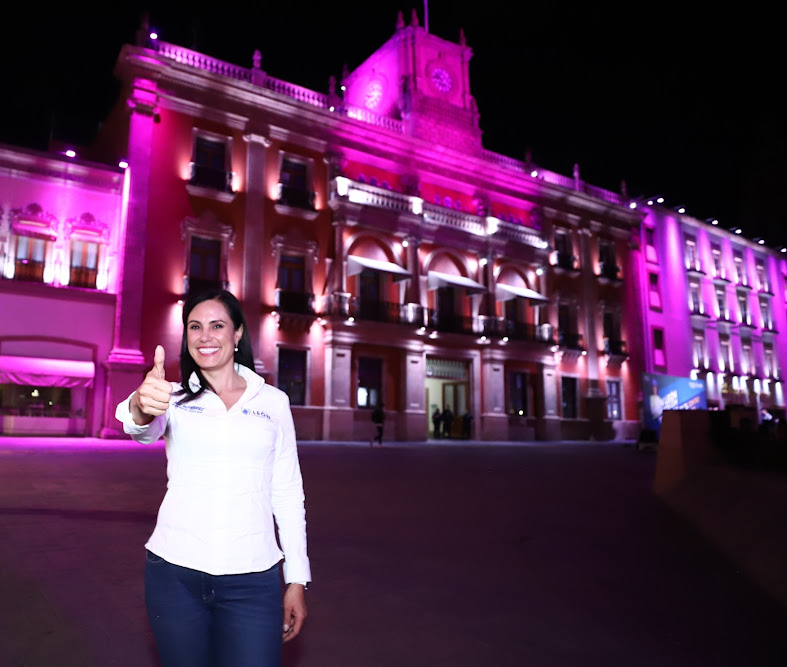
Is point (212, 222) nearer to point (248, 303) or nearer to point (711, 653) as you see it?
point (248, 303)

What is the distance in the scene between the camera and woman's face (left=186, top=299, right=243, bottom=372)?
2309 millimetres

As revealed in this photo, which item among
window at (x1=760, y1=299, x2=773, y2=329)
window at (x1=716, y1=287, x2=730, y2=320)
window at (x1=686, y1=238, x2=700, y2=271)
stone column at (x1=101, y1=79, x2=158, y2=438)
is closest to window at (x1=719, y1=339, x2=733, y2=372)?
window at (x1=716, y1=287, x2=730, y2=320)

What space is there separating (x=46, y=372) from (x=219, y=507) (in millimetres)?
21059

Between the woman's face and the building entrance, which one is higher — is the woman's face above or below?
below

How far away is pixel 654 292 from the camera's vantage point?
126ft

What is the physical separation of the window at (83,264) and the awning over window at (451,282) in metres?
13.7

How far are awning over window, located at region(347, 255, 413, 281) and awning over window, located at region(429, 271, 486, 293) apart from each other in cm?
168

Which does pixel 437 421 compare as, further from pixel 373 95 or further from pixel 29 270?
pixel 29 270

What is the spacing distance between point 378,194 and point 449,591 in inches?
949

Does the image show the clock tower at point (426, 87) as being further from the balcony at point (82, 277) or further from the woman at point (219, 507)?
the woman at point (219, 507)

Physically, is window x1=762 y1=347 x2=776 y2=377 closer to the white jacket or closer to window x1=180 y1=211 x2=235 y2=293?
window x1=180 y1=211 x2=235 y2=293

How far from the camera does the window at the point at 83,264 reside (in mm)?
21656

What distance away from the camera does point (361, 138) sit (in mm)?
27812

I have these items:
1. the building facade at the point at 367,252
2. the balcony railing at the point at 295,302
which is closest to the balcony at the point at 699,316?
the building facade at the point at 367,252
